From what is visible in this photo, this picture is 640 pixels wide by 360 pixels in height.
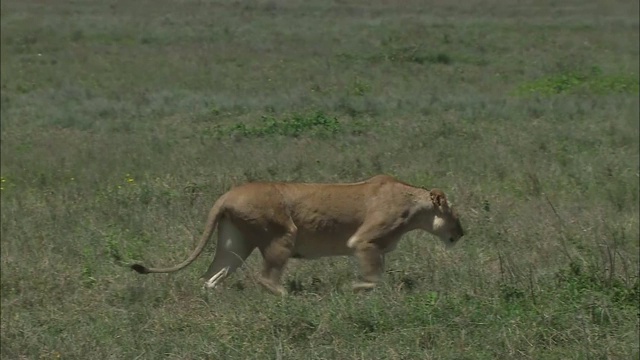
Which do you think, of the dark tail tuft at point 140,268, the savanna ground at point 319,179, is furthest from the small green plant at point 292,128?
the dark tail tuft at point 140,268

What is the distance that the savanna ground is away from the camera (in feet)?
20.2

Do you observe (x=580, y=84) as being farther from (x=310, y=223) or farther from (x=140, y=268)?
(x=140, y=268)

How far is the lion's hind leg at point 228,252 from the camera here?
7.44 meters

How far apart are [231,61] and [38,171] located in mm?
12116

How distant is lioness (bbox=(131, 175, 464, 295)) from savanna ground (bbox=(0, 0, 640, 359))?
9.6 inches

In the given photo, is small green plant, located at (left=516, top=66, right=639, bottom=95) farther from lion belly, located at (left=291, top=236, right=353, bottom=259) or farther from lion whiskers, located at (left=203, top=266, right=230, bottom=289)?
lion whiskers, located at (left=203, top=266, right=230, bottom=289)

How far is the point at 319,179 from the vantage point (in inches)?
438

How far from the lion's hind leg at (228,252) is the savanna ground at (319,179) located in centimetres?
13

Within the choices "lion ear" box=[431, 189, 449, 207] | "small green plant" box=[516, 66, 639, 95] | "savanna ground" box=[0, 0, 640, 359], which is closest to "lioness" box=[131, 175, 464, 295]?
"lion ear" box=[431, 189, 449, 207]

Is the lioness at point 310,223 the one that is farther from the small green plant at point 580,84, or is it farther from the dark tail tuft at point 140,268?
the small green plant at point 580,84

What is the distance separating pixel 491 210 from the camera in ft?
31.8

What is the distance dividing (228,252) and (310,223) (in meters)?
0.64

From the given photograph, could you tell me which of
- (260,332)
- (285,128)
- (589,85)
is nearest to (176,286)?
(260,332)

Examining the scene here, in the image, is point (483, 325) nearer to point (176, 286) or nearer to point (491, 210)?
point (176, 286)
